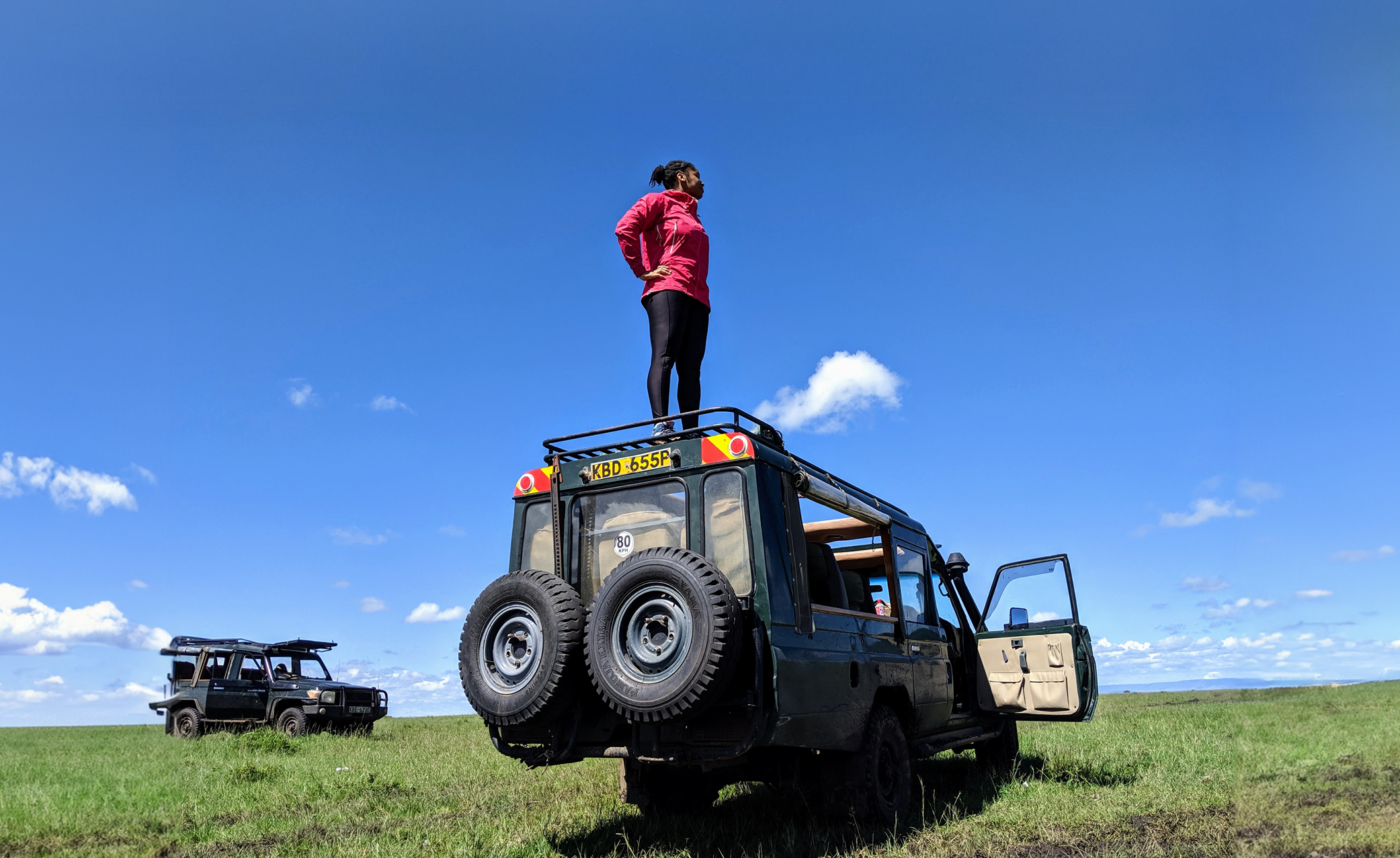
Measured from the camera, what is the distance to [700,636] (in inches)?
203

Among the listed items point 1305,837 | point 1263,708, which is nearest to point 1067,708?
point 1305,837

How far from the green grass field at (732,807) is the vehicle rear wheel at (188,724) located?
5.57 metres

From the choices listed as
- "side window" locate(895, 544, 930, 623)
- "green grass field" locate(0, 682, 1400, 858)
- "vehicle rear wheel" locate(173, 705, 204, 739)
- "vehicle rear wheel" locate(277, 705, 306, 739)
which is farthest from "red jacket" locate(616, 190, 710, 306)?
"vehicle rear wheel" locate(173, 705, 204, 739)

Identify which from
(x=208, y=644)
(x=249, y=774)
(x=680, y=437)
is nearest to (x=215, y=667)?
(x=208, y=644)

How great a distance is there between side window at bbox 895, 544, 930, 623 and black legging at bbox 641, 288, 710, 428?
2.31 m

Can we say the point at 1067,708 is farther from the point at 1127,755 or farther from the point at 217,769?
the point at 217,769

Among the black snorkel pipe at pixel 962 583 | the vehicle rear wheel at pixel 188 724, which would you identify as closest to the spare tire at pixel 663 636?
the black snorkel pipe at pixel 962 583

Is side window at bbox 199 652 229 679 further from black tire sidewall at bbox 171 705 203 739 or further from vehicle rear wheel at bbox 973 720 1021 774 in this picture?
vehicle rear wheel at bbox 973 720 1021 774

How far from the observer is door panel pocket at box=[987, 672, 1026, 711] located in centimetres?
917

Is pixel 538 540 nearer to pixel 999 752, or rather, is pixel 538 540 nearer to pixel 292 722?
pixel 999 752

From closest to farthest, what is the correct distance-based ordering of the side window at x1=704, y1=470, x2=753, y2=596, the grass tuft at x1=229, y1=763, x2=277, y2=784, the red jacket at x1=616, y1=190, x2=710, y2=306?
the side window at x1=704, y1=470, x2=753, y2=596
the red jacket at x1=616, y1=190, x2=710, y2=306
the grass tuft at x1=229, y1=763, x2=277, y2=784

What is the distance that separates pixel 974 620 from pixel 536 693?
5803 millimetres

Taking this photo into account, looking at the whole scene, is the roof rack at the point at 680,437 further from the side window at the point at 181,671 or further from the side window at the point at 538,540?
the side window at the point at 181,671

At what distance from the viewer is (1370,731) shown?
1282cm
